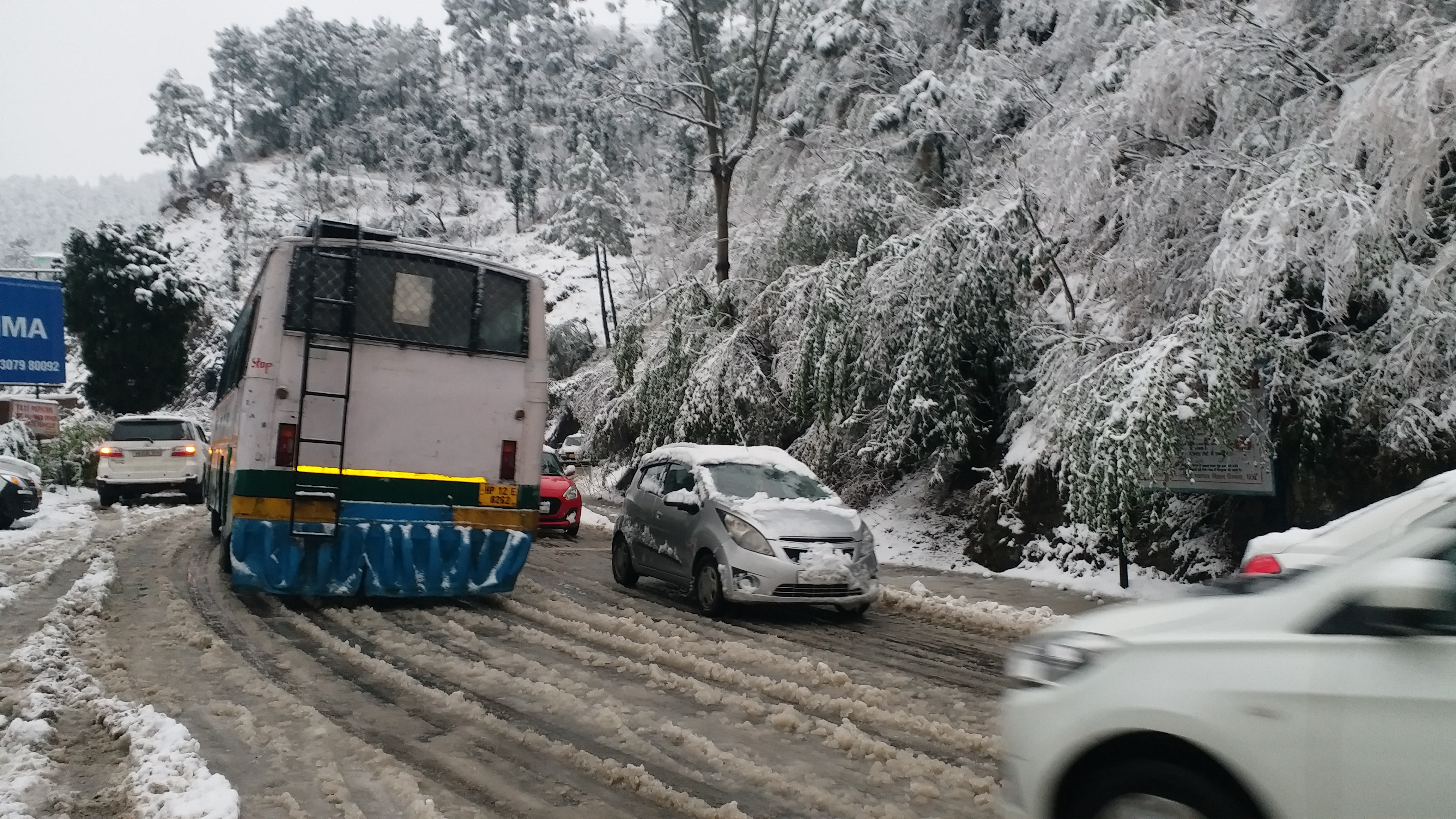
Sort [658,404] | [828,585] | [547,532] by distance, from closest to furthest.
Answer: [828,585], [547,532], [658,404]

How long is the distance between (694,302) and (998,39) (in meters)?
8.32

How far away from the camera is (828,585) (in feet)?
30.8

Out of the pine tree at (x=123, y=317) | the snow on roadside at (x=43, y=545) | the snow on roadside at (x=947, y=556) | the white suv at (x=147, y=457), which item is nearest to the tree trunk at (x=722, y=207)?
the snow on roadside at (x=947, y=556)

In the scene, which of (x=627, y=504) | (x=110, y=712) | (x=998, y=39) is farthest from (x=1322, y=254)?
(x=998, y=39)

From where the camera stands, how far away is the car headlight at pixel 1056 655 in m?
3.35

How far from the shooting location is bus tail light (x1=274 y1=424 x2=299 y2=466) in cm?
881

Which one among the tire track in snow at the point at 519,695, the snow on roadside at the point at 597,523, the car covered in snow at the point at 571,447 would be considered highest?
the car covered in snow at the point at 571,447

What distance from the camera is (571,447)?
4100cm

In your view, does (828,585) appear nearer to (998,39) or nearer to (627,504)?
(627,504)

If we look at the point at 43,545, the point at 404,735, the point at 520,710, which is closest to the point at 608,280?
the point at 43,545

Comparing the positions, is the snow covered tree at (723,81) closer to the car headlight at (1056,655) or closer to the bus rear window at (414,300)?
the bus rear window at (414,300)

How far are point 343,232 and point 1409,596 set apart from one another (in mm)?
8726

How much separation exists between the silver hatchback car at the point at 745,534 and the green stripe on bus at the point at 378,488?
5.74 feet

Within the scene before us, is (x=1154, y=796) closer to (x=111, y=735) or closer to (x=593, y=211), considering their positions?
(x=111, y=735)
